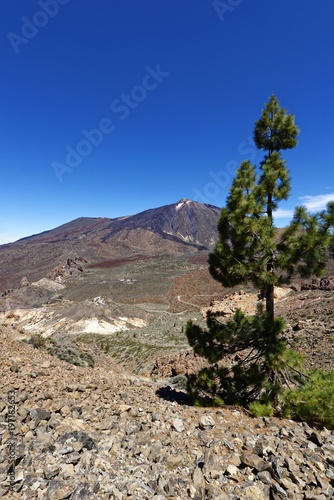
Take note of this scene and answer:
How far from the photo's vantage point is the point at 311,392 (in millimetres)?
6164

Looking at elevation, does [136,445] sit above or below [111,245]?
below

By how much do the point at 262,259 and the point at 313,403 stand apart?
2965mm

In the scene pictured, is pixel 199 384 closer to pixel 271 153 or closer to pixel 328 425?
pixel 328 425

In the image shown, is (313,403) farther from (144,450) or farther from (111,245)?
(111,245)

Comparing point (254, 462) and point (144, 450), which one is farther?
point (144, 450)

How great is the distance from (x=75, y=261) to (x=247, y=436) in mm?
80369

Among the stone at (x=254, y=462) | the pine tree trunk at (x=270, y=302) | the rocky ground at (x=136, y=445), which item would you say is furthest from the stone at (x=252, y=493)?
the pine tree trunk at (x=270, y=302)

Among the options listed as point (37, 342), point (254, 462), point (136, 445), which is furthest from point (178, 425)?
point (37, 342)

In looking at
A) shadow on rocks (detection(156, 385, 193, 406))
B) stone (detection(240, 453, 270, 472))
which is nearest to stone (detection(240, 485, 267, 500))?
stone (detection(240, 453, 270, 472))

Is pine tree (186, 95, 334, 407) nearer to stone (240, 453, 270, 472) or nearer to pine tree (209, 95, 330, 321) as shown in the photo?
pine tree (209, 95, 330, 321)

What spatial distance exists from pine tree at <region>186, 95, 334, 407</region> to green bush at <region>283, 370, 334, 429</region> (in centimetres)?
39

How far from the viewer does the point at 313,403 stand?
591cm

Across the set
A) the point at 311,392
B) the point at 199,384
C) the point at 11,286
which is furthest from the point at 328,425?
the point at 11,286

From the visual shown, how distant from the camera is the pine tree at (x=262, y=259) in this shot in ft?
21.0
